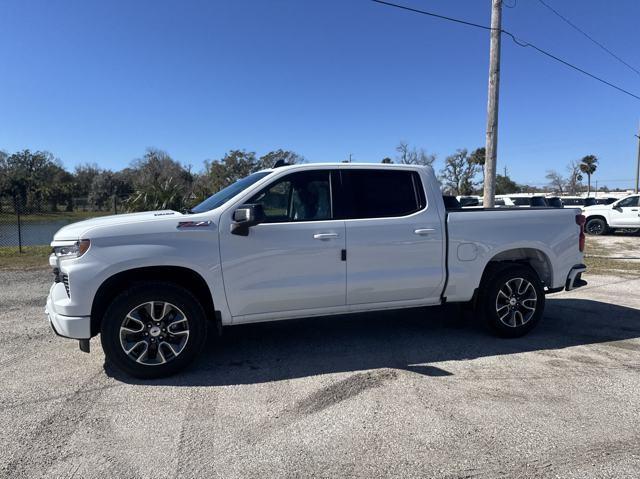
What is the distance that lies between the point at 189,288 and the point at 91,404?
4.17ft

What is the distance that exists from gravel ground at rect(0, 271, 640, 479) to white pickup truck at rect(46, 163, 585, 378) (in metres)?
0.49

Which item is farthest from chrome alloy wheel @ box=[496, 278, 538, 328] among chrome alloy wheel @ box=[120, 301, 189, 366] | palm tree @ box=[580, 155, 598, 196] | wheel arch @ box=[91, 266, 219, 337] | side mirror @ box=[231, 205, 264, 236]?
palm tree @ box=[580, 155, 598, 196]

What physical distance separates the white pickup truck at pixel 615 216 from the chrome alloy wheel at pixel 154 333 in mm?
21167

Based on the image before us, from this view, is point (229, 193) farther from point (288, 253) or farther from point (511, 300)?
point (511, 300)

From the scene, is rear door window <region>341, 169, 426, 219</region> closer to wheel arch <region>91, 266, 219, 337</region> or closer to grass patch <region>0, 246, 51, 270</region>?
wheel arch <region>91, 266, 219, 337</region>

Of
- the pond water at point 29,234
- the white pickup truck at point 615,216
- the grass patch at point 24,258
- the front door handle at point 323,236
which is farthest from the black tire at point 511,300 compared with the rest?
the white pickup truck at point 615,216

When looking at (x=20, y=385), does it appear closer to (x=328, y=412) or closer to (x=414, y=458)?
(x=328, y=412)

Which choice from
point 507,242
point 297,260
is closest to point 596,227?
point 507,242

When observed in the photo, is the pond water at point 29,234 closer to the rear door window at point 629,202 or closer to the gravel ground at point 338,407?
the gravel ground at point 338,407

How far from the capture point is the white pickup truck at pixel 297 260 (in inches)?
165

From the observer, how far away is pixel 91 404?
3854 millimetres

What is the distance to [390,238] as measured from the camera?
16.0 feet

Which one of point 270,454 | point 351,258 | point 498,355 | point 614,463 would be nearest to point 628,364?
point 498,355

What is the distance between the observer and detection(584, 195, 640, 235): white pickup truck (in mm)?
20328
